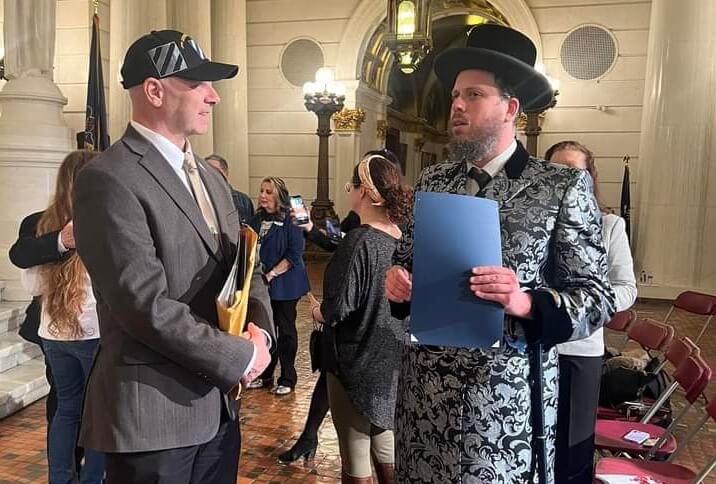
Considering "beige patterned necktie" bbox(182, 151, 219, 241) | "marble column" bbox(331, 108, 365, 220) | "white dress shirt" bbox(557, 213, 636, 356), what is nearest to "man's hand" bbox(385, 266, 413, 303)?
"beige patterned necktie" bbox(182, 151, 219, 241)

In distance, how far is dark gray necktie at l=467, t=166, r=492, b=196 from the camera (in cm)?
164

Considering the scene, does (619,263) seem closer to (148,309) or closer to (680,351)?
(680,351)

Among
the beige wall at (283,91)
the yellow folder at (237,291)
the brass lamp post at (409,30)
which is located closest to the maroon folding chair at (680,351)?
the yellow folder at (237,291)

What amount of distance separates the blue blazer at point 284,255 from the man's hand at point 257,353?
9.42ft

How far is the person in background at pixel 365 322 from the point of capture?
8.02ft

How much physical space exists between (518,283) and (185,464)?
3.30ft

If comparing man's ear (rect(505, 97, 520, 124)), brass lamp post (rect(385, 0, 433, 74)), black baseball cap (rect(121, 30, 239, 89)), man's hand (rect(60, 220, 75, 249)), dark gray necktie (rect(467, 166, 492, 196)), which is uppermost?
brass lamp post (rect(385, 0, 433, 74))

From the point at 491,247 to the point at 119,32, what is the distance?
8538 mm

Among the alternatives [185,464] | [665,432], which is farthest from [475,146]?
[665,432]

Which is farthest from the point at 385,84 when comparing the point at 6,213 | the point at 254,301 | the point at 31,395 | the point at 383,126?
the point at 254,301

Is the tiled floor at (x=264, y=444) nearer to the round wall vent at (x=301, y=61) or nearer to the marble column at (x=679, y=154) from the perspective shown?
the marble column at (x=679, y=154)

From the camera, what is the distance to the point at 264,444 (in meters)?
3.79

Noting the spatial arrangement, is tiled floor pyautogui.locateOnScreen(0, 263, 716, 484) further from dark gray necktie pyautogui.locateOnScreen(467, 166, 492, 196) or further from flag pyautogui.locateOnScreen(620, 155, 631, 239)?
flag pyautogui.locateOnScreen(620, 155, 631, 239)

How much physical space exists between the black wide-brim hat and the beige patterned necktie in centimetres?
77
